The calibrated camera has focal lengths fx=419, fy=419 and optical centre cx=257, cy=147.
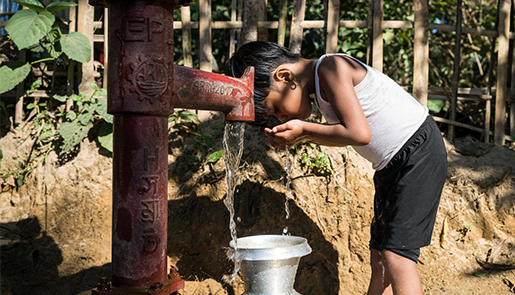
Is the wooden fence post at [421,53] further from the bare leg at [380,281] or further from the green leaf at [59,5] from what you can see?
the green leaf at [59,5]

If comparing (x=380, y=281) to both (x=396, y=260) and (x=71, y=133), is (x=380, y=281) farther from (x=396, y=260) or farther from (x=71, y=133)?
(x=71, y=133)

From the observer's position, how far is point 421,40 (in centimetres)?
329

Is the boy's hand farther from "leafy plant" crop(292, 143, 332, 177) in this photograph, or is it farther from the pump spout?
"leafy plant" crop(292, 143, 332, 177)

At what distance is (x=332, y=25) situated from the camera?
131 inches

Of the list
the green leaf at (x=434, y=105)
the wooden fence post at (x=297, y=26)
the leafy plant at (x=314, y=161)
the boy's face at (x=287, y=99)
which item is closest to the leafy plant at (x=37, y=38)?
the wooden fence post at (x=297, y=26)

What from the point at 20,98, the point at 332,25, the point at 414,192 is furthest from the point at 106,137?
the point at 414,192

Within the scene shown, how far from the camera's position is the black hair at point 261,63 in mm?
1827

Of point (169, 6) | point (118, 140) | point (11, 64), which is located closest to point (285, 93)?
point (169, 6)

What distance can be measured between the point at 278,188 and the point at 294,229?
309 mm

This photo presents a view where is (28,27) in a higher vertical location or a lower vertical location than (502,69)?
higher

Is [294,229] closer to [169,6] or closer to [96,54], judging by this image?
[169,6]

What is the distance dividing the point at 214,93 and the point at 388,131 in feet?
2.85

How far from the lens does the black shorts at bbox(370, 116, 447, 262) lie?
1781 mm

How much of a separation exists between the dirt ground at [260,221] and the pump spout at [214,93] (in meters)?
1.52
